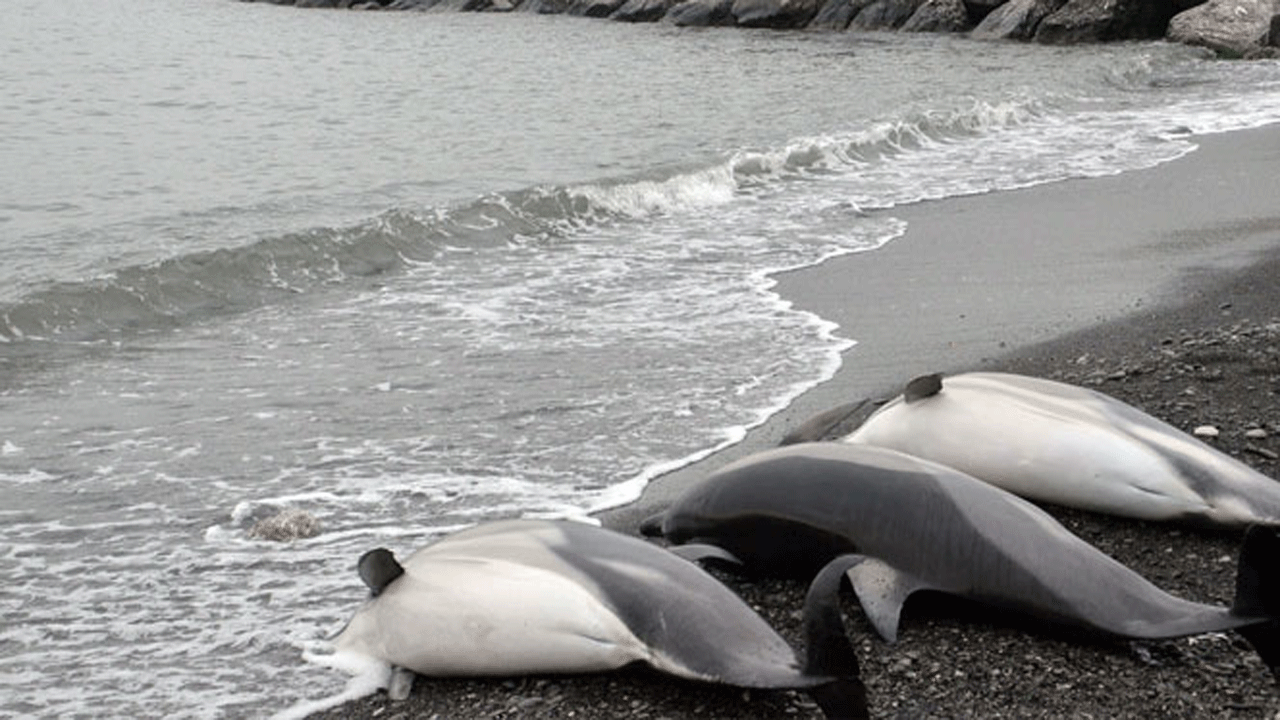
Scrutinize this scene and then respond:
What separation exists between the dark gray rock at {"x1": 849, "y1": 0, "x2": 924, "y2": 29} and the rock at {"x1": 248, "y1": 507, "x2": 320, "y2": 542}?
34.0 m

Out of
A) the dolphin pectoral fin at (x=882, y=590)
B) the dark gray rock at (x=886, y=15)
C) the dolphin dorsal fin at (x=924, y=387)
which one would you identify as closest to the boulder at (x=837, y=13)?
the dark gray rock at (x=886, y=15)

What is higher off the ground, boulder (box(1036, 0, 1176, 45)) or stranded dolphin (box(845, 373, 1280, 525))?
stranded dolphin (box(845, 373, 1280, 525))

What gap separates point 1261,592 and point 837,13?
36464mm

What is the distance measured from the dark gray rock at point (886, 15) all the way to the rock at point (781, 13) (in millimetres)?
1346

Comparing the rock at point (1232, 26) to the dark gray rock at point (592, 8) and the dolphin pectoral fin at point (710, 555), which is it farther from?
the dolphin pectoral fin at point (710, 555)

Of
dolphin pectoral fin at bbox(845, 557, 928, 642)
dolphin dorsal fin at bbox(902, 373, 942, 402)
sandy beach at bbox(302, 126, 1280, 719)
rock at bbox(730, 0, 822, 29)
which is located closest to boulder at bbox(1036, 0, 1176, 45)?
rock at bbox(730, 0, 822, 29)

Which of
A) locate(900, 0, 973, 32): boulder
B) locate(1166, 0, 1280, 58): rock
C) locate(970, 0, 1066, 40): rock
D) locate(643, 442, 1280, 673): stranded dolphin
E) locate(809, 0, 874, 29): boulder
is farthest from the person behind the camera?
locate(809, 0, 874, 29): boulder

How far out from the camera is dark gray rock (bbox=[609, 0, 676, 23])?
41969 mm

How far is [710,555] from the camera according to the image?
477 cm

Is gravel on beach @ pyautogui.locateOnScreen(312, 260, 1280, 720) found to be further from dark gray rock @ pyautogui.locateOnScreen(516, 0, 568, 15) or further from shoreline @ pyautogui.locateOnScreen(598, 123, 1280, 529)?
dark gray rock @ pyautogui.locateOnScreen(516, 0, 568, 15)

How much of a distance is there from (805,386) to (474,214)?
665cm

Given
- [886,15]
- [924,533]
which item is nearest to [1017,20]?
[886,15]

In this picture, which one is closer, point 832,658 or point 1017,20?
point 832,658

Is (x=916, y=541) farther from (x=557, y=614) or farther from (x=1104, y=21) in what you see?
(x=1104, y=21)
